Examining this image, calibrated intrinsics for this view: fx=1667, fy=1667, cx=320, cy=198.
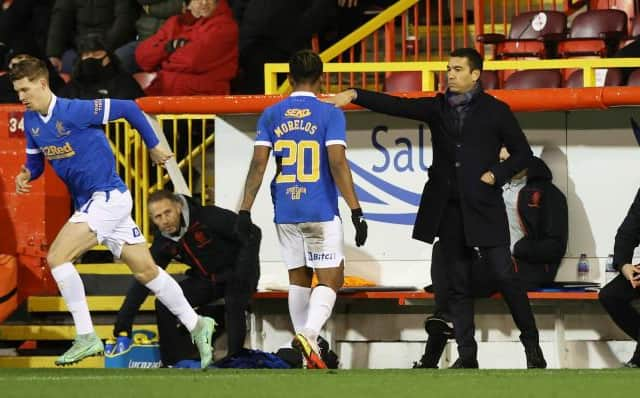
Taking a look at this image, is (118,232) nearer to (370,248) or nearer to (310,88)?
(310,88)

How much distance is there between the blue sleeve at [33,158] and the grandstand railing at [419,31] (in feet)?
14.7

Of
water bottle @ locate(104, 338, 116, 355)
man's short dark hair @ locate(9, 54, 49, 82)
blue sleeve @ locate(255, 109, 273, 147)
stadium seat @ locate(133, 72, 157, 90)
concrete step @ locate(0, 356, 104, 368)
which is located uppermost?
stadium seat @ locate(133, 72, 157, 90)

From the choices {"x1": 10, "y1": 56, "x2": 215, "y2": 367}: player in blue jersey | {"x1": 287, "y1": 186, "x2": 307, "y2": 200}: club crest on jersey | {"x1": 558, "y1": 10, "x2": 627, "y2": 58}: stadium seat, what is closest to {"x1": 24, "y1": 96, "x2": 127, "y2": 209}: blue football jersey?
{"x1": 10, "y1": 56, "x2": 215, "y2": 367}: player in blue jersey

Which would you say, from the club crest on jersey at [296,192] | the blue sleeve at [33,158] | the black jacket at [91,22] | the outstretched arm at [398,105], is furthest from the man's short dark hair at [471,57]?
the black jacket at [91,22]

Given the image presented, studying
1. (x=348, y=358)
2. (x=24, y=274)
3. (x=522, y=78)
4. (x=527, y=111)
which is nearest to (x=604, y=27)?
(x=522, y=78)

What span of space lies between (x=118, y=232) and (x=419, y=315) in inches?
101

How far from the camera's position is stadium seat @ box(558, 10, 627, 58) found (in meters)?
13.5

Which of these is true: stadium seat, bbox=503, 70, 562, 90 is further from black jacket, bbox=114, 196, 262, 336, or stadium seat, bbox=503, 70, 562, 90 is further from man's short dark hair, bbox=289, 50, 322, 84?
man's short dark hair, bbox=289, 50, 322, 84

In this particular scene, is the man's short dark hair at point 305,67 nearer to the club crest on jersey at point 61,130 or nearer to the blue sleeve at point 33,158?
the club crest on jersey at point 61,130

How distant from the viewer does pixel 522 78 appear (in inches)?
520

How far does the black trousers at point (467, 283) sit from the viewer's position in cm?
924

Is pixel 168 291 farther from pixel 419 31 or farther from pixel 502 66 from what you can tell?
pixel 419 31

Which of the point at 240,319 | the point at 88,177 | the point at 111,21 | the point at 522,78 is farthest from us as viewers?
the point at 111,21

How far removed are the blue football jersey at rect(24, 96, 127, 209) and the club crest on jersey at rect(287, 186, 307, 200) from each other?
1.01m
